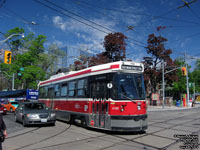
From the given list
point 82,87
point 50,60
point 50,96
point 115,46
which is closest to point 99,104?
point 82,87

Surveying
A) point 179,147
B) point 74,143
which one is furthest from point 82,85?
point 179,147

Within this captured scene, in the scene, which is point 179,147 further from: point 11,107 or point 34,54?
point 34,54

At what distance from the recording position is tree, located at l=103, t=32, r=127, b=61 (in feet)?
126

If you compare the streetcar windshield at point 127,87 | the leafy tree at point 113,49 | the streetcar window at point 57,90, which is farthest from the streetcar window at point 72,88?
the leafy tree at point 113,49

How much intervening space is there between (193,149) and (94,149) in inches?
127

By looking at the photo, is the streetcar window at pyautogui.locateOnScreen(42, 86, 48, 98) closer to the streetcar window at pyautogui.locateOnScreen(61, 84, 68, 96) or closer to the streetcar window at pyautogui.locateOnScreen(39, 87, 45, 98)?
the streetcar window at pyautogui.locateOnScreen(39, 87, 45, 98)

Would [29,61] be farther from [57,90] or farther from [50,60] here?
[57,90]

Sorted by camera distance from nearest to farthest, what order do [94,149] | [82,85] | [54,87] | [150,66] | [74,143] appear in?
[94,149], [74,143], [82,85], [54,87], [150,66]

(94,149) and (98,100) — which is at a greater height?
(98,100)

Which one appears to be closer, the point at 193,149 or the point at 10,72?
the point at 193,149

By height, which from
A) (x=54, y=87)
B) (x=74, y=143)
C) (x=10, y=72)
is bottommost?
(x=74, y=143)

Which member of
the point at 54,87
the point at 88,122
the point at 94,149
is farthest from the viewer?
the point at 54,87

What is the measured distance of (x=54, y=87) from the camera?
15383mm

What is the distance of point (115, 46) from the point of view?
127 feet
